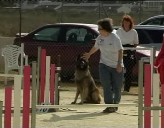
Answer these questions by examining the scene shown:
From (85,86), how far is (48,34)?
539 cm

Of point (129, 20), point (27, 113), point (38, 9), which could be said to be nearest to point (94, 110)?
point (129, 20)

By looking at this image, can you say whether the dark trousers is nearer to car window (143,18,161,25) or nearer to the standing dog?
the standing dog

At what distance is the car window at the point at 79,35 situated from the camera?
17.3m

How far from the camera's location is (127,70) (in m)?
15.6

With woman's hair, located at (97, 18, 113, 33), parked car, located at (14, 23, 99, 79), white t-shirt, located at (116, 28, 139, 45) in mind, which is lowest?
parked car, located at (14, 23, 99, 79)

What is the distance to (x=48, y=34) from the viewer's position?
707 inches

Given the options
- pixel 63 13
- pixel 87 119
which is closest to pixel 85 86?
pixel 87 119

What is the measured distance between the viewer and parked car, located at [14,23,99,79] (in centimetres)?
1725

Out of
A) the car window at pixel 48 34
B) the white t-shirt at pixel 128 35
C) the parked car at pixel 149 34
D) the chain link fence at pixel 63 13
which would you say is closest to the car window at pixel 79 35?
the car window at pixel 48 34

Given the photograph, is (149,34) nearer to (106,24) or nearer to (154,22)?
(154,22)

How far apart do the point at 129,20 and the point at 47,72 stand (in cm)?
348

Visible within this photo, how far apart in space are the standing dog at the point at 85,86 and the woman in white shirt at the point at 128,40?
6.12 feet

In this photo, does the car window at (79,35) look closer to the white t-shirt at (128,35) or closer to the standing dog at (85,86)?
the white t-shirt at (128,35)

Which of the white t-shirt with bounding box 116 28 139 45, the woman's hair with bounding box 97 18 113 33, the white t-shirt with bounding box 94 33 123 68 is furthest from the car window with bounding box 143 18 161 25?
the woman's hair with bounding box 97 18 113 33
